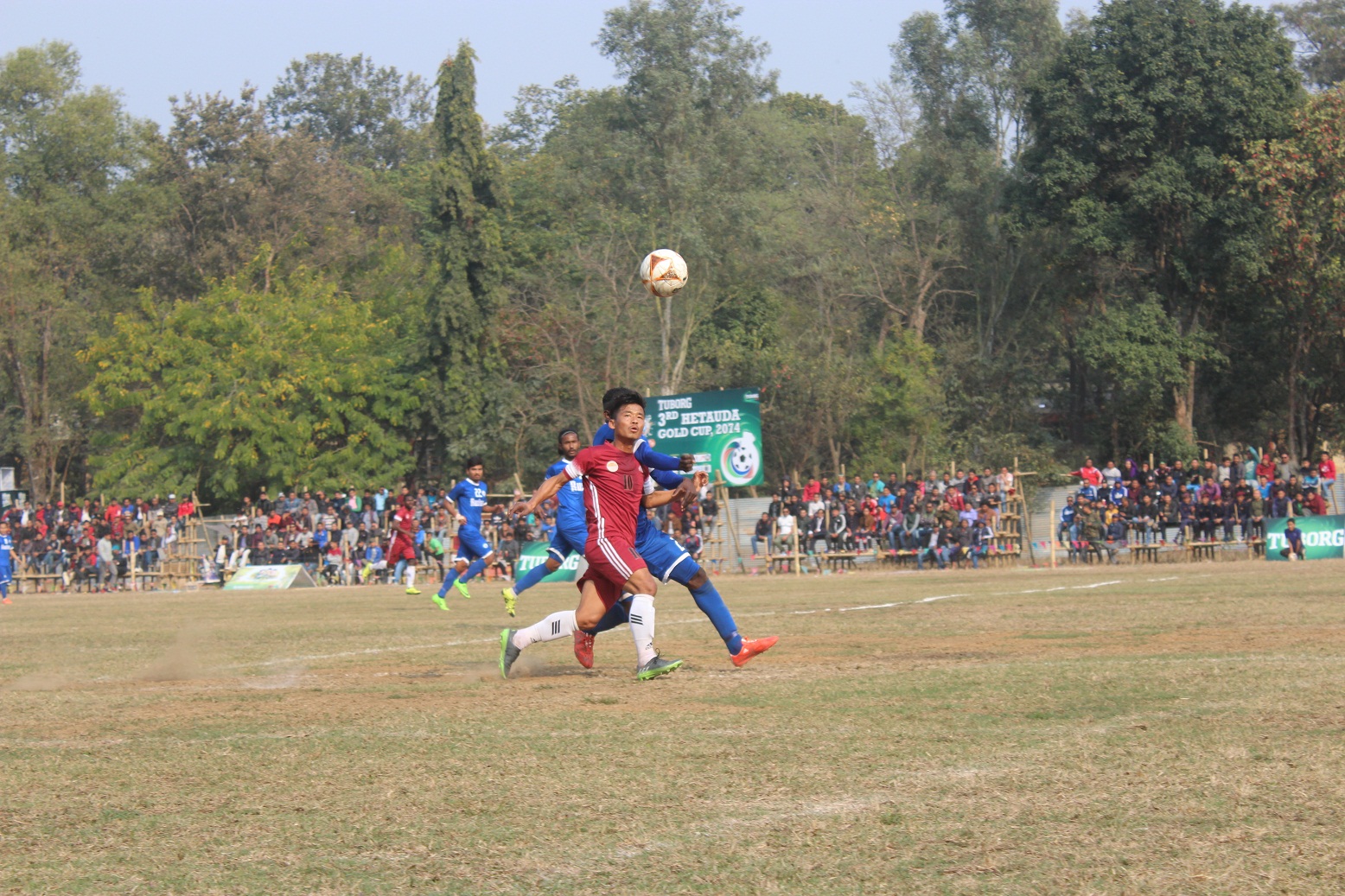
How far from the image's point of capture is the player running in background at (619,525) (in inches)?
342

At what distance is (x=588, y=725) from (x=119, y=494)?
4630 centimetres

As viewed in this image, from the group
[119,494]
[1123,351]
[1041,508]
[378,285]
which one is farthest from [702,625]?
[378,285]

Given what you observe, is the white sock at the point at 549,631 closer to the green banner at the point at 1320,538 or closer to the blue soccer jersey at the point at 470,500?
the blue soccer jersey at the point at 470,500

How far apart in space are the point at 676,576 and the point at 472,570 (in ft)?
37.8

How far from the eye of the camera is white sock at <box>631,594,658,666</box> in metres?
8.71

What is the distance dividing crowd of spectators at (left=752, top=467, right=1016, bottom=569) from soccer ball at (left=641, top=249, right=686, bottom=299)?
15596 mm

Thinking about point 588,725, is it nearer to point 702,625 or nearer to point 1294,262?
point 702,625

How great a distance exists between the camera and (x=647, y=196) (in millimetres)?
48719

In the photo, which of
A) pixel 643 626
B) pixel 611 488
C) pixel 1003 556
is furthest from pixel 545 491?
pixel 1003 556

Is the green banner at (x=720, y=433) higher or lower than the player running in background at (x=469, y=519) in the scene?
higher

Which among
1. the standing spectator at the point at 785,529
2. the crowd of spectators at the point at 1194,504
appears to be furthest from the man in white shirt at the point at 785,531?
the crowd of spectators at the point at 1194,504

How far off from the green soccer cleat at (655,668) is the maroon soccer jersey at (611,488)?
2.63ft

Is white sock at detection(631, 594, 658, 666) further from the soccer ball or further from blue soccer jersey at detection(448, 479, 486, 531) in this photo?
blue soccer jersey at detection(448, 479, 486, 531)

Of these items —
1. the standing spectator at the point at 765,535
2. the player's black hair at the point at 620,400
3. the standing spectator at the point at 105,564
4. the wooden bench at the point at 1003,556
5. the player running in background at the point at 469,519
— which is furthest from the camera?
the standing spectator at the point at 105,564
